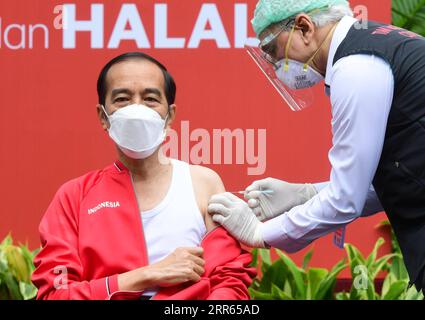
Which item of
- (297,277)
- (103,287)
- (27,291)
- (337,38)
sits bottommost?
(27,291)

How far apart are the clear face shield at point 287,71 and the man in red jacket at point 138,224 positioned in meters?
0.34

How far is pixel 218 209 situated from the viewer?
9.88 ft

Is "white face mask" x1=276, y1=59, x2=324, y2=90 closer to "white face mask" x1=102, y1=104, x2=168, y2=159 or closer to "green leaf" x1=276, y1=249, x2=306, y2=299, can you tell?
"white face mask" x1=102, y1=104, x2=168, y2=159

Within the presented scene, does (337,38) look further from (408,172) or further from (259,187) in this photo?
(259,187)

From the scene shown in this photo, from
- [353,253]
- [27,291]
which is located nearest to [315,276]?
[353,253]

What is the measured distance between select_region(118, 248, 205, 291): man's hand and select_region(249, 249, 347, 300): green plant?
4.85 feet

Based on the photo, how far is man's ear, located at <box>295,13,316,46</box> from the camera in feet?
9.87

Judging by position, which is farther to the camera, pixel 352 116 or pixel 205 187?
pixel 205 187

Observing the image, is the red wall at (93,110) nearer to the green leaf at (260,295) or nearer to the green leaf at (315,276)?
the green leaf at (315,276)

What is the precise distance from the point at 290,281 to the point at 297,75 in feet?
5.58

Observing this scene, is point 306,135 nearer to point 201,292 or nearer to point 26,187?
point 26,187

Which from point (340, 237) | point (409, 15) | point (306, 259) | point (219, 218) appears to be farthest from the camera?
point (409, 15)

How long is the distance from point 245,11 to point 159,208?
2.01 metres

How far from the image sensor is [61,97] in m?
4.89
